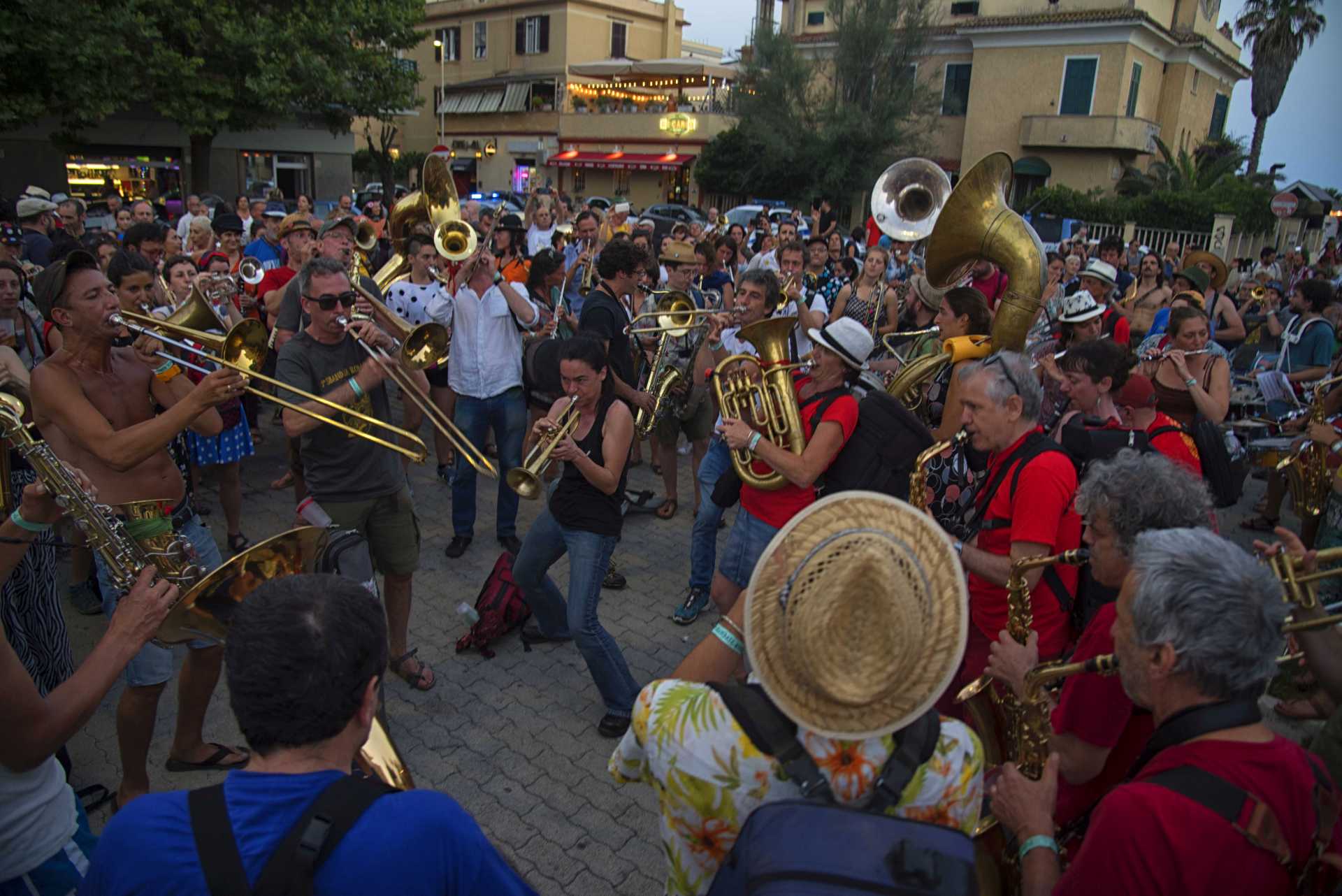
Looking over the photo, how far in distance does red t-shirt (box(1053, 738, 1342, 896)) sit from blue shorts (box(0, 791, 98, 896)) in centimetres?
235

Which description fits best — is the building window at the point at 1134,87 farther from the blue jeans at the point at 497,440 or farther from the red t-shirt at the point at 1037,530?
the red t-shirt at the point at 1037,530

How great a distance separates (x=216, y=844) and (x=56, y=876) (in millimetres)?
1206

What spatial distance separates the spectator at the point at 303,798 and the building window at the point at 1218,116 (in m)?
43.7

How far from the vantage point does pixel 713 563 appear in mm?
5309

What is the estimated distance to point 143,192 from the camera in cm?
2470

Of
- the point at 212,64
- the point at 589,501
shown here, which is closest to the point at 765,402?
the point at 589,501

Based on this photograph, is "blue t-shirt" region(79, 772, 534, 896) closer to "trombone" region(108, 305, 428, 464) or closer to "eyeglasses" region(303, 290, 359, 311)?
"trombone" region(108, 305, 428, 464)

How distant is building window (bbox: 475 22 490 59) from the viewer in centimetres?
4456

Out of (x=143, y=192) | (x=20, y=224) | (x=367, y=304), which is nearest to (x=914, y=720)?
(x=367, y=304)

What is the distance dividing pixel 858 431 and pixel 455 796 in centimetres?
237

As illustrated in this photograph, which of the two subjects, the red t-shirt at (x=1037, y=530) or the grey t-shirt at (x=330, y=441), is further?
the grey t-shirt at (x=330, y=441)

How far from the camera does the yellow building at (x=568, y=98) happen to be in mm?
37281

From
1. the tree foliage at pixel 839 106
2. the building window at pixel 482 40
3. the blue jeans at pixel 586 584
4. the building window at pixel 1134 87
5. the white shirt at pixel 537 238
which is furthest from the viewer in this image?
the building window at pixel 482 40

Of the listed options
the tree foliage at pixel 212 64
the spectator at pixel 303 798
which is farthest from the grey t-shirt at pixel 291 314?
the tree foliage at pixel 212 64
